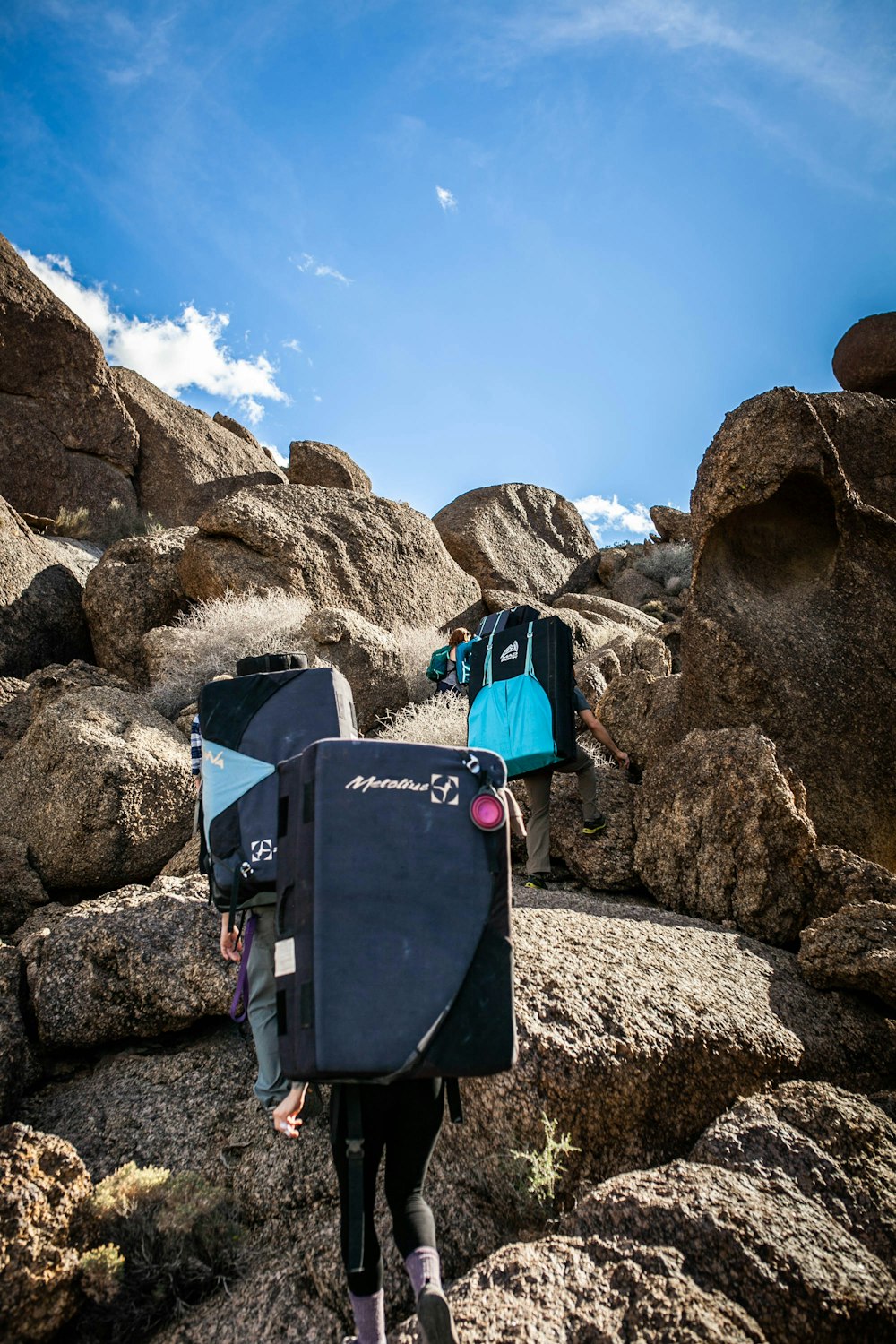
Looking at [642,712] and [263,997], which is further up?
[642,712]

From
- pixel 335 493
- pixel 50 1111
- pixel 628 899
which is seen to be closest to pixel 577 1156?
pixel 50 1111

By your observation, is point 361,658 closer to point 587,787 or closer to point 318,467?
point 587,787

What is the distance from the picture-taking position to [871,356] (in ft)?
38.5

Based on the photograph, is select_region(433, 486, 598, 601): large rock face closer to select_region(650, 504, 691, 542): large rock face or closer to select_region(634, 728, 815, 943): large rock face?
select_region(650, 504, 691, 542): large rock face

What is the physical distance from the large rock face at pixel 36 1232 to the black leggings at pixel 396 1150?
1127 millimetres

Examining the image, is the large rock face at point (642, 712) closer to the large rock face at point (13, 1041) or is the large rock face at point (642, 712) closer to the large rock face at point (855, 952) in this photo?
the large rock face at point (855, 952)

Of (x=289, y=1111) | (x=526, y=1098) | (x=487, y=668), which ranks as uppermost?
(x=487, y=668)

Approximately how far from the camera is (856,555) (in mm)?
6371

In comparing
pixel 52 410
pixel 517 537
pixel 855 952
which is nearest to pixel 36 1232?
pixel 855 952

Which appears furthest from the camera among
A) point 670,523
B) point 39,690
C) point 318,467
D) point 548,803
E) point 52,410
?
point 670,523

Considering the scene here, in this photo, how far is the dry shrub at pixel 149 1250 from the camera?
2.59 metres

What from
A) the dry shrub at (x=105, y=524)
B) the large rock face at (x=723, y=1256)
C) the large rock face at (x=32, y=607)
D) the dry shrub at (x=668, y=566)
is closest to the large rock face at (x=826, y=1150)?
the large rock face at (x=723, y=1256)

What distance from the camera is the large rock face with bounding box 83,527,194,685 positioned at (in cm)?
938

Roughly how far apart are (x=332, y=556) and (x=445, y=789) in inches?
364
